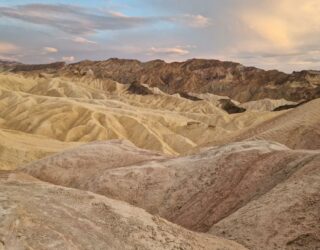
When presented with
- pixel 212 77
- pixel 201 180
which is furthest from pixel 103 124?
pixel 212 77

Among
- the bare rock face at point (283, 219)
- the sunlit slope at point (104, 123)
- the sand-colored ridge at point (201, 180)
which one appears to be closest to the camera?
the bare rock face at point (283, 219)

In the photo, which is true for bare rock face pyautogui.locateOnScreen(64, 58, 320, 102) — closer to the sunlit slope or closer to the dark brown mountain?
the dark brown mountain

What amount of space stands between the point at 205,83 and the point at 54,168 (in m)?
140

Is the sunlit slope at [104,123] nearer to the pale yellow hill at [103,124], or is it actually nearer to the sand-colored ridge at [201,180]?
the pale yellow hill at [103,124]

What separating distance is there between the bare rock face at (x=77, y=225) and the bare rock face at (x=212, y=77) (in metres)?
110

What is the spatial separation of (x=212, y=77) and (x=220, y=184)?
14556 centimetres

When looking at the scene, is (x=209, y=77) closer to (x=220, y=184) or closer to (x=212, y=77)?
(x=212, y=77)

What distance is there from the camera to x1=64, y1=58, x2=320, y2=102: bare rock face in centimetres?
12800

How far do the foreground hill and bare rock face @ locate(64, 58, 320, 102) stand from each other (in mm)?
104197

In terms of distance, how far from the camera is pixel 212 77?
156 metres

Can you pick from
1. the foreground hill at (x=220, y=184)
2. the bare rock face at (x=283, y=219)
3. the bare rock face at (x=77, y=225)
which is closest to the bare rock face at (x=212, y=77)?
the foreground hill at (x=220, y=184)

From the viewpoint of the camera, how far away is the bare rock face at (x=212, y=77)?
420ft

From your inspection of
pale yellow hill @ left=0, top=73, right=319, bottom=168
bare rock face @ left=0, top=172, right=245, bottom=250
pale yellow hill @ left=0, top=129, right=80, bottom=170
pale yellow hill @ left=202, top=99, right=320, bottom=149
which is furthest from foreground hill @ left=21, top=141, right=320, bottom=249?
pale yellow hill @ left=0, top=73, right=319, bottom=168

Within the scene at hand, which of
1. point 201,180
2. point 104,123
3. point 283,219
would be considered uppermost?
point 283,219
